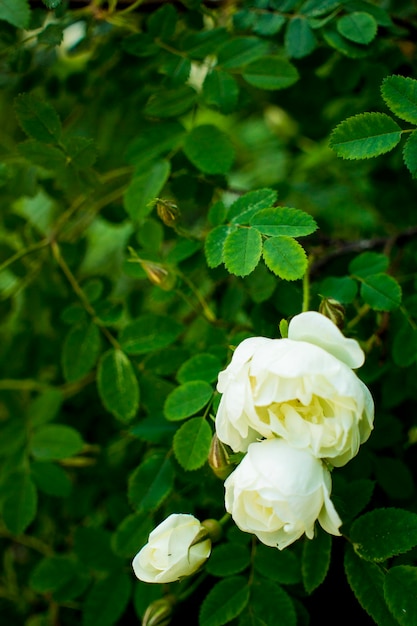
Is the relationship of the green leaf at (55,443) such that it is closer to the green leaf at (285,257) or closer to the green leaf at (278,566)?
the green leaf at (278,566)

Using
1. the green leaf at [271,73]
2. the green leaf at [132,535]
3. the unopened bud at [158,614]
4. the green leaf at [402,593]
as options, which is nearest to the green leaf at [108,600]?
the green leaf at [132,535]

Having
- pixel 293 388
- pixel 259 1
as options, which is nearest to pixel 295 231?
pixel 293 388

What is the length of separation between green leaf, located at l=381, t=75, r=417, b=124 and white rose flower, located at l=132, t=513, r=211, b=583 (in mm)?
489

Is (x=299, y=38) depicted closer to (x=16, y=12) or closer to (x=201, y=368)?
(x=16, y=12)

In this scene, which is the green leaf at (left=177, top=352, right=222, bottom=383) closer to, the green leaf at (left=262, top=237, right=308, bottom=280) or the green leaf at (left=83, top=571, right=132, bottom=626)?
the green leaf at (left=262, top=237, right=308, bottom=280)

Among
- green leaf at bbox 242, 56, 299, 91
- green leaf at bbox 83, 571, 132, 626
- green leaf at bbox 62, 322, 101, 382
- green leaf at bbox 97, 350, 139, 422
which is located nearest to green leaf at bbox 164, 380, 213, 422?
green leaf at bbox 97, 350, 139, 422

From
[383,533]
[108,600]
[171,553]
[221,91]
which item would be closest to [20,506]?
[108,600]

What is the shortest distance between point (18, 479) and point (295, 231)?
24.8 inches

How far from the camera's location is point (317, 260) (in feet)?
3.38

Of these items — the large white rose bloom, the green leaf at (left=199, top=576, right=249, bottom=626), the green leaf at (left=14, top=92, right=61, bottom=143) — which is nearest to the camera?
the large white rose bloom

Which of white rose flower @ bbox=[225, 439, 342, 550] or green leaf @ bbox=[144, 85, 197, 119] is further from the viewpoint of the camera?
green leaf @ bbox=[144, 85, 197, 119]

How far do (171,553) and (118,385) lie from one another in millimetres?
343

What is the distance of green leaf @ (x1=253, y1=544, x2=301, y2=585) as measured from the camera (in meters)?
0.79

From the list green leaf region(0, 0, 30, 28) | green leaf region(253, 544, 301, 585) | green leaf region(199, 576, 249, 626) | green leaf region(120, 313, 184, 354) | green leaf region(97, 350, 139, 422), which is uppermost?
green leaf region(0, 0, 30, 28)
